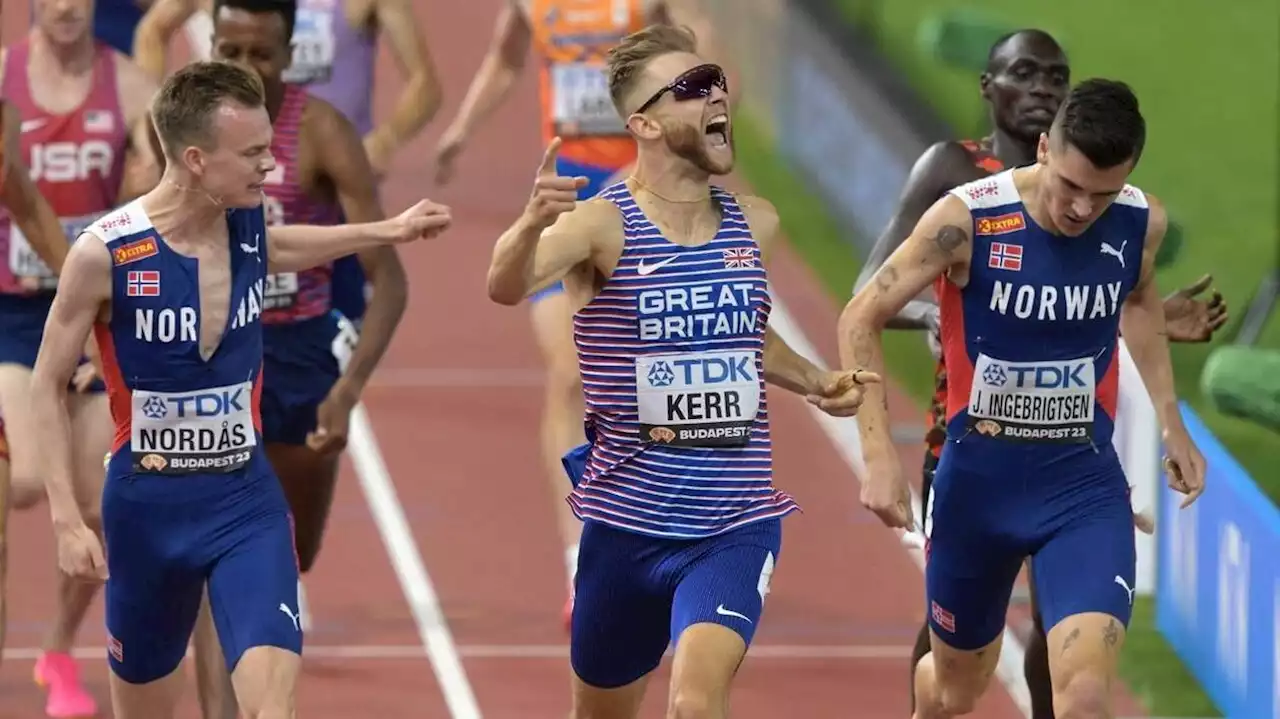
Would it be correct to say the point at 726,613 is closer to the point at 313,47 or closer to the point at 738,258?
the point at 738,258

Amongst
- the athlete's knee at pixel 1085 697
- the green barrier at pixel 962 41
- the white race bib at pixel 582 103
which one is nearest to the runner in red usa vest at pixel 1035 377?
the athlete's knee at pixel 1085 697

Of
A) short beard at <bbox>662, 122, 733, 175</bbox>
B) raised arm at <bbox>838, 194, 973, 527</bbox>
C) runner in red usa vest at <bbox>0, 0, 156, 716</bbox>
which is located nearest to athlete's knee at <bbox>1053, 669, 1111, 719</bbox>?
raised arm at <bbox>838, 194, 973, 527</bbox>

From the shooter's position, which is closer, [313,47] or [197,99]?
[197,99]

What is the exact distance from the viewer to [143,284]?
24.4ft

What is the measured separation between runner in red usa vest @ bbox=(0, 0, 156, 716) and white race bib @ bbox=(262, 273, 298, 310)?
574 millimetres

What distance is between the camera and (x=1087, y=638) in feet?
24.7

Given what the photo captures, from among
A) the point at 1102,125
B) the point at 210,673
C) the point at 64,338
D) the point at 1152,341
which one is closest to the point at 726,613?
the point at 1102,125

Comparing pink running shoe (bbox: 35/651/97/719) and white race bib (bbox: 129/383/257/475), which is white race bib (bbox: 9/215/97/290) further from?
white race bib (bbox: 129/383/257/475)

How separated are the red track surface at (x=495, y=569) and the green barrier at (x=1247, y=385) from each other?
131 cm

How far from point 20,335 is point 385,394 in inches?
212

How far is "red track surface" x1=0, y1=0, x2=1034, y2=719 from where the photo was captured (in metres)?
10.2

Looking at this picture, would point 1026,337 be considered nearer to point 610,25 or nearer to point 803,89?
point 610,25

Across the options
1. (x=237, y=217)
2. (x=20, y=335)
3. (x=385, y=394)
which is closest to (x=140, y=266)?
(x=237, y=217)

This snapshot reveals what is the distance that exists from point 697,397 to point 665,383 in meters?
0.09
